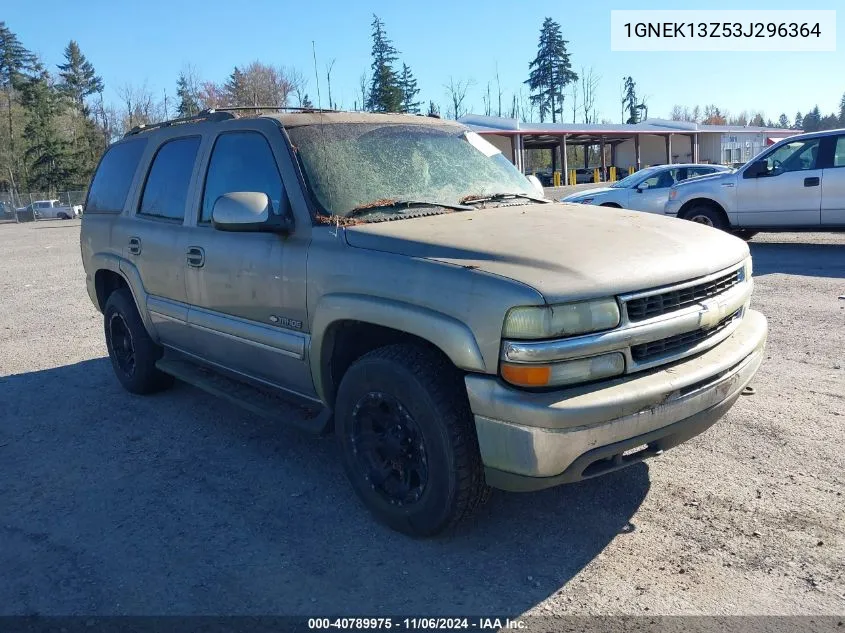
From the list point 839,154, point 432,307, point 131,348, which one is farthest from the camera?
point 839,154

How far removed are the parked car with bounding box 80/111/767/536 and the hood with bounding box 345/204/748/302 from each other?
13 millimetres

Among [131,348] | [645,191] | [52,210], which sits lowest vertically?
[131,348]

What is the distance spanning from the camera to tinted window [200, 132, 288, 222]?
153 inches

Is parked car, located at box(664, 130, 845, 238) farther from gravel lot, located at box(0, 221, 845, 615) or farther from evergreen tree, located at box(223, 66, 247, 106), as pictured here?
evergreen tree, located at box(223, 66, 247, 106)

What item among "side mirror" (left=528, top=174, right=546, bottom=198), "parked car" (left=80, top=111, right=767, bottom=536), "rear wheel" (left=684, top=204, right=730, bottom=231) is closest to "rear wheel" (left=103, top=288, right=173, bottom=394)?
"parked car" (left=80, top=111, right=767, bottom=536)

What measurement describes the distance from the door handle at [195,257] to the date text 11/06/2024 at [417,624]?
2411 mm

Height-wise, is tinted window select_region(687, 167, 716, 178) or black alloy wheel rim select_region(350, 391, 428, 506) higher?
tinted window select_region(687, 167, 716, 178)

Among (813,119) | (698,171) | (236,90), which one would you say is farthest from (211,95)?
(813,119)

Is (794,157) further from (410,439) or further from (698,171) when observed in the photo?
(410,439)

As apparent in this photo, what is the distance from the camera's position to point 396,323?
3045 mm

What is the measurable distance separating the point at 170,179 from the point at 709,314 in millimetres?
3673

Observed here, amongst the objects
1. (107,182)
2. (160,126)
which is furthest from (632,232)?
(107,182)

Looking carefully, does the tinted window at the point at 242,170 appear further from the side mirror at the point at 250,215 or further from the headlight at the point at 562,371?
the headlight at the point at 562,371

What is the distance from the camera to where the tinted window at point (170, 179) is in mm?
4648
